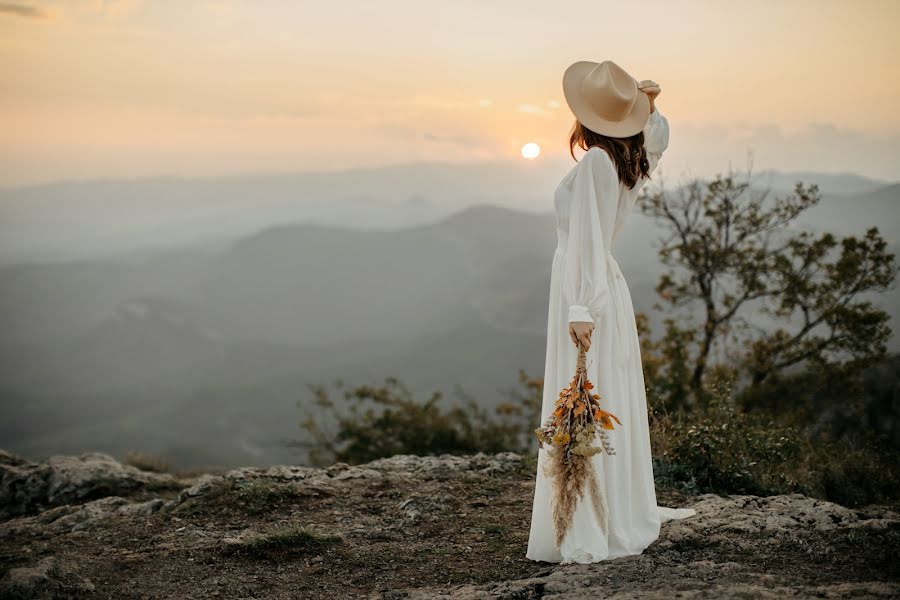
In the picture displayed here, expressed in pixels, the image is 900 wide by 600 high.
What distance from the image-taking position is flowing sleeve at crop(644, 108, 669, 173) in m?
4.33

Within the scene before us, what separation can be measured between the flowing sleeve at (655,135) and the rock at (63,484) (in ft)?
20.5

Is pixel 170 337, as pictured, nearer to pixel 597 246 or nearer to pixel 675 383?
pixel 675 383

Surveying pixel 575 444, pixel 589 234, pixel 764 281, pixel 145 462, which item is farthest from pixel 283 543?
pixel 764 281

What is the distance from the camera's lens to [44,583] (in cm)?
420

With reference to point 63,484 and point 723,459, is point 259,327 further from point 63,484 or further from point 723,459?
point 723,459

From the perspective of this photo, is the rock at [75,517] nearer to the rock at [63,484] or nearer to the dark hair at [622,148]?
the rock at [63,484]

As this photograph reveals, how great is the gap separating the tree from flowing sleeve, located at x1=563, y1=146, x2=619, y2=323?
1170 cm

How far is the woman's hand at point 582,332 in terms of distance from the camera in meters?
3.97

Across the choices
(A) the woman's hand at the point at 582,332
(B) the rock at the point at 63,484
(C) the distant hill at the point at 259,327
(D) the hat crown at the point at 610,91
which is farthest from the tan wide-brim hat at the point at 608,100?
(C) the distant hill at the point at 259,327

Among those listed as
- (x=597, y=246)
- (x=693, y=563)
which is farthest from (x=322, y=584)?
(x=597, y=246)

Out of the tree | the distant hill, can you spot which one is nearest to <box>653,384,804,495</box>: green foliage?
the tree

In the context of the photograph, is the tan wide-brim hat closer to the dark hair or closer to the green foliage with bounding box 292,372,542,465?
the dark hair

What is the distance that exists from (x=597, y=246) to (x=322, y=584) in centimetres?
268

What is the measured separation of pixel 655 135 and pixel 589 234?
829 mm
